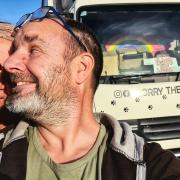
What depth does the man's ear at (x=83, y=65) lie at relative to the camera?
247 cm

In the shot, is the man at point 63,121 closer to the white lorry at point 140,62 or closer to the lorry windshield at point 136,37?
the white lorry at point 140,62

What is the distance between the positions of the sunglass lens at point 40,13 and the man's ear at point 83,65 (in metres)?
0.32

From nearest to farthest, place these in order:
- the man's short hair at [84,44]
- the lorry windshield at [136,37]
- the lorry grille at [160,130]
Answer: the man's short hair at [84,44] → the lorry windshield at [136,37] → the lorry grille at [160,130]

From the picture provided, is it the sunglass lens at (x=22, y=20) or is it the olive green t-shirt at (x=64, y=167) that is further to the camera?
the sunglass lens at (x=22, y=20)

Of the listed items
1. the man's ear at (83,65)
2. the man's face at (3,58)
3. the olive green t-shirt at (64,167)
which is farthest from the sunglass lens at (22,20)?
the olive green t-shirt at (64,167)

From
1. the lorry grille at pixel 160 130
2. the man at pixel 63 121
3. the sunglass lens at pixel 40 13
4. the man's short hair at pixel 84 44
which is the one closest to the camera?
the man at pixel 63 121

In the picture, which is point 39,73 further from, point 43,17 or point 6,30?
point 6,30

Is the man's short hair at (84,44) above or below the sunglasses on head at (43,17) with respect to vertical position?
below

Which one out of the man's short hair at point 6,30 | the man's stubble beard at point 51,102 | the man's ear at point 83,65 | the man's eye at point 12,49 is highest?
the man's short hair at point 6,30

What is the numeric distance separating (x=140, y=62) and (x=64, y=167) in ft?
12.6

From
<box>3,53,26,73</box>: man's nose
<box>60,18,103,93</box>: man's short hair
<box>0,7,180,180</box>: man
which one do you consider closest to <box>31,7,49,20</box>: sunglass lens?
<box>0,7,180,180</box>: man

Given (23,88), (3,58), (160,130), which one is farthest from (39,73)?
(160,130)

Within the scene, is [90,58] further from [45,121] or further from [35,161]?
[35,161]

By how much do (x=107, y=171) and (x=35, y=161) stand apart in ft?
1.12
